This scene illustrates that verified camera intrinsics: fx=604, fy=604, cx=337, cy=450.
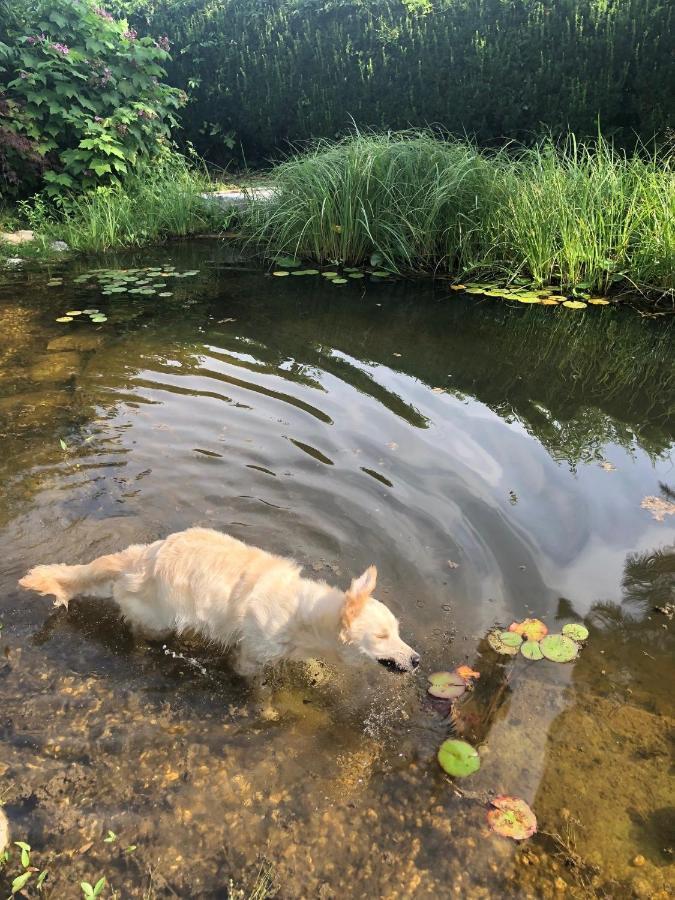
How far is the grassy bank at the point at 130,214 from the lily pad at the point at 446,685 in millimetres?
9325

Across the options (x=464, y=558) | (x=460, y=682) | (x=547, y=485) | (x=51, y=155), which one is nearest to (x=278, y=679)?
(x=460, y=682)

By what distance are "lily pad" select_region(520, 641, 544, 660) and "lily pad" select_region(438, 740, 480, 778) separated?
22.1 inches

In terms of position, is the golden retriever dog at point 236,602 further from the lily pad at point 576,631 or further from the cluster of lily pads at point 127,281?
the cluster of lily pads at point 127,281

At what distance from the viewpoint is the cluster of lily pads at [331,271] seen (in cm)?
873

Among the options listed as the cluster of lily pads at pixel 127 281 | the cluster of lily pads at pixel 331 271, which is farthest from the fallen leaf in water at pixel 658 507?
the cluster of lily pads at pixel 127 281

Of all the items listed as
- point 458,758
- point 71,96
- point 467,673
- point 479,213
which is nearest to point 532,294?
point 479,213

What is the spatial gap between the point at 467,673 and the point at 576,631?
60cm

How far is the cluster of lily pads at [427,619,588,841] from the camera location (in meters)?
2.15

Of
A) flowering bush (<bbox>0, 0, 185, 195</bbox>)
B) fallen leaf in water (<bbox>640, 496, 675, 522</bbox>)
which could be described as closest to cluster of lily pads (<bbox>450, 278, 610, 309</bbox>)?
fallen leaf in water (<bbox>640, 496, 675, 522</bbox>)

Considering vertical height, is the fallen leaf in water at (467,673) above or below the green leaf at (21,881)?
below

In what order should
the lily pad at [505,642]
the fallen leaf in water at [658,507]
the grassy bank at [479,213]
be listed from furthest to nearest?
1. the grassy bank at [479,213]
2. the fallen leaf in water at [658,507]
3. the lily pad at [505,642]

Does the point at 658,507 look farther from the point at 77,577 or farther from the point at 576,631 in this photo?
the point at 77,577

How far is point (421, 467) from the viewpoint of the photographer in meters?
4.28

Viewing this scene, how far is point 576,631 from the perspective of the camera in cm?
293
